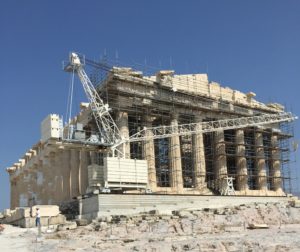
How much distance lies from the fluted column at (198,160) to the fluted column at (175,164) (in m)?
2.78

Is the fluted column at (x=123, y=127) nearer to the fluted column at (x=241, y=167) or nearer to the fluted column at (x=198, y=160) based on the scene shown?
the fluted column at (x=198, y=160)

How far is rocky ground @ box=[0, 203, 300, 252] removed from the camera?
31.1 meters

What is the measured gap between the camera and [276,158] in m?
76.1

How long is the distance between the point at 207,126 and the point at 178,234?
31.4 metres

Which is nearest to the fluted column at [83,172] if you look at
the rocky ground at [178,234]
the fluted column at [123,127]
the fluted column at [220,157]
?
the fluted column at [123,127]

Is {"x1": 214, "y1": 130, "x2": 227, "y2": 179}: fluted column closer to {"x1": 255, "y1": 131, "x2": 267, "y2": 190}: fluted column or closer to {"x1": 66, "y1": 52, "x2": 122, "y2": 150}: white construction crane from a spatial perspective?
{"x1": 255, "y1": 131, "x2": 267, "y2": 190}: fluted column

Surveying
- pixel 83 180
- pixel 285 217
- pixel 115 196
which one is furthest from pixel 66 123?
pixel 285 217

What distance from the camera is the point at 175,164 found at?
6250cm

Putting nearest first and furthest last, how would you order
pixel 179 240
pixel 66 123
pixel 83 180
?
pixel 179 240, pixel 66 123, pixel 83 180

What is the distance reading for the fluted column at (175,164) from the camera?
62062 millimetres

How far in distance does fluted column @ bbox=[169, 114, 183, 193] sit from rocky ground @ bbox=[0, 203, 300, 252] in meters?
13.7

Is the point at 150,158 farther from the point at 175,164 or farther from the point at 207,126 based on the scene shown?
the point at 207,126

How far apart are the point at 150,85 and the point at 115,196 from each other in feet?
56.0

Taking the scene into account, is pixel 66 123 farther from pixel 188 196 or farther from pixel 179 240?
pixel 179 240
